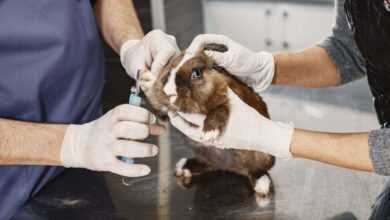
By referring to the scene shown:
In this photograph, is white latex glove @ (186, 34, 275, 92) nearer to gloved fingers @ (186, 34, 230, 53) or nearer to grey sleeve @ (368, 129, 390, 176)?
gloved fingers @ (186, 34, 230, 53)

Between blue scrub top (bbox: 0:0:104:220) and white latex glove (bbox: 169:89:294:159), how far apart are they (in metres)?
0.40

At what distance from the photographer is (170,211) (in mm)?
1256

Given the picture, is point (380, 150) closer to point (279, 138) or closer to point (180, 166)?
point (279, 138)

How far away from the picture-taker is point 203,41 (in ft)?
4.26

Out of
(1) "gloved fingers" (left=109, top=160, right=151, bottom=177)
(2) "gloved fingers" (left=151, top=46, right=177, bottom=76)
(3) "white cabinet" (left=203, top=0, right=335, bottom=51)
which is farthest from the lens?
(3) "white cabinet" (left=203, top=0, right=335, bottom=51)

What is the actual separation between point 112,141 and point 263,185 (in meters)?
0.47

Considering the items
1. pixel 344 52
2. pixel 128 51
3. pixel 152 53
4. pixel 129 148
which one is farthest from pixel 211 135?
pixel 344 52

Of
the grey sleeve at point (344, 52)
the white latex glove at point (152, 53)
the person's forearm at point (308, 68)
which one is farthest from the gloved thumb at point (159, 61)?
the grey sleeve at point (344, 52)

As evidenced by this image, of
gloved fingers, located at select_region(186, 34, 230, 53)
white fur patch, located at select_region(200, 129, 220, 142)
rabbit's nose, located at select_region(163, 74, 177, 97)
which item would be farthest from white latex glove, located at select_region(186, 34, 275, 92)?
white fur patch, located at select_region(200, 129, 220, 142)

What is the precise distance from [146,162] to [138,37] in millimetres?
435

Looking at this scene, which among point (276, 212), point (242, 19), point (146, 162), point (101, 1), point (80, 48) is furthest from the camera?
point (242, 19)

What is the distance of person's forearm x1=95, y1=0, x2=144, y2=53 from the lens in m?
1.57

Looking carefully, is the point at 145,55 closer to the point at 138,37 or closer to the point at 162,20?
the point at 138,37

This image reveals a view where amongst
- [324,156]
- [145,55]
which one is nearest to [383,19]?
[324,156]
